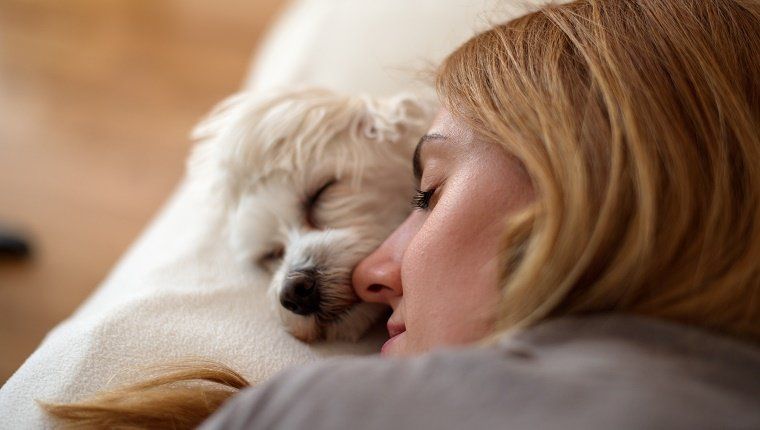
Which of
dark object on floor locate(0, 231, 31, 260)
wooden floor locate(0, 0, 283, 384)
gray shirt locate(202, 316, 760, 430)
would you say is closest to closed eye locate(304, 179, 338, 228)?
gray shirt locate(202, 316, 760, 430)

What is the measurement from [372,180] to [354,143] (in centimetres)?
7

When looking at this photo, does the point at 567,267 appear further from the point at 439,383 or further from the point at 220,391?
→ the point at 220,391

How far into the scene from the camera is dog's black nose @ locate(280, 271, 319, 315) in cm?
96

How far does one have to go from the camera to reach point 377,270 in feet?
2.89

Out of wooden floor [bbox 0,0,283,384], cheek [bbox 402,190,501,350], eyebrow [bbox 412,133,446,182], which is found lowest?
wooden floor [bbox 0,0,283,384]

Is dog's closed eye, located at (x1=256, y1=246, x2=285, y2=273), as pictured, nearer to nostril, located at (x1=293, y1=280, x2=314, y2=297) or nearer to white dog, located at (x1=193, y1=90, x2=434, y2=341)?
white dog, located at (x1=193, y1=90, x2=434, y2=341)

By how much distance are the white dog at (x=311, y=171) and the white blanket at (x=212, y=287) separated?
0.07 metres

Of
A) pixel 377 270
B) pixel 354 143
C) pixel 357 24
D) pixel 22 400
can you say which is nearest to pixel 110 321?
pixel 22 400

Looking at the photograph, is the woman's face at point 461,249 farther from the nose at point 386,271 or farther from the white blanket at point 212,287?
the white blanket at point 212,287

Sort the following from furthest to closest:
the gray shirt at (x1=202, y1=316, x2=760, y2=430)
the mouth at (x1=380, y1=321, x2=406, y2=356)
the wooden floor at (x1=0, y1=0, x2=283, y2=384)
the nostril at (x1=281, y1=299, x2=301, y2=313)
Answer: the wooden floor at (x1=0, y1=0, x2=283, y2=384) < the nostril at (x1=281, y1=299, x2=301, y2=313) < the mouth at (x1=380, y1=321, x2=406, y2=356) < the gray shirt at (x1=202, y1=316, x2=760, y2=430)

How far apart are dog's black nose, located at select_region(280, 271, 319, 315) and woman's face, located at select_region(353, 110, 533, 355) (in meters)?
0.22

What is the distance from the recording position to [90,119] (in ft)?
8.77

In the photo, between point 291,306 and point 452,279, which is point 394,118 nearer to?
point 291,306

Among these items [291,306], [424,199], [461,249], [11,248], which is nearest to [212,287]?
[291,306]
